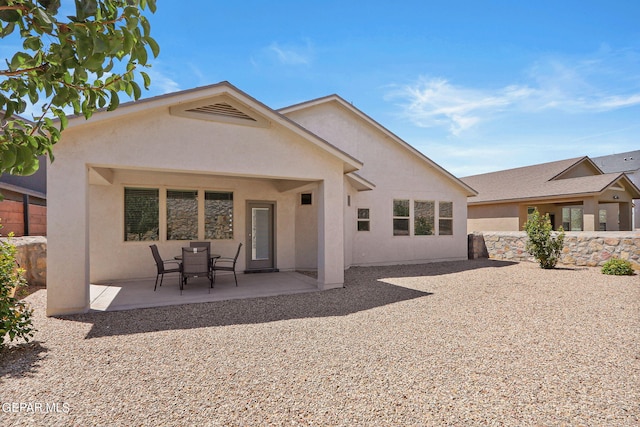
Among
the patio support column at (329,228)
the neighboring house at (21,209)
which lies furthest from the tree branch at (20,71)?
the neighboring house at (21,209)

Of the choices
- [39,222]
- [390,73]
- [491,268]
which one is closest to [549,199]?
[491,268]

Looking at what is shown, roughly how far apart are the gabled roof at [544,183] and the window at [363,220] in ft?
37.1

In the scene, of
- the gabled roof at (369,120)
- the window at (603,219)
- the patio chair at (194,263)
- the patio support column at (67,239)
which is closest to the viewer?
the patio support column at (67,239)

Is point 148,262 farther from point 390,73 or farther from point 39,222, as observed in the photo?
point 390,73

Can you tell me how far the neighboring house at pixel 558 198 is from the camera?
1769 cm

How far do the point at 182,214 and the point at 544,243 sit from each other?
13.4m

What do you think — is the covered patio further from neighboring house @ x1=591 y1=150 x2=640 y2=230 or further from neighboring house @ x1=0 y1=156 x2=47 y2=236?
neighboring house @ x1=591 y1=150 x2=640 y2=230

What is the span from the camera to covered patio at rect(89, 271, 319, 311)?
7.32 metres

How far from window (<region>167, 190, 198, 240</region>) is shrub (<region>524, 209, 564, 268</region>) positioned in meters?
12.7

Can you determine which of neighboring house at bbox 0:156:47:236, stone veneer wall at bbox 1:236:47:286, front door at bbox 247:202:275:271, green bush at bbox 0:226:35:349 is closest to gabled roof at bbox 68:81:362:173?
green bush at bbox 0:226:35:349

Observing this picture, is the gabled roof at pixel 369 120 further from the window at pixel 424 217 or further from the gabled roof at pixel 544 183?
the gabled roof at pixel 544 183

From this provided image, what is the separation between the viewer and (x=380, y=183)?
14227mm

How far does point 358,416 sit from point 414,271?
10.0m

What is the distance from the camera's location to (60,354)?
14.9 ft
